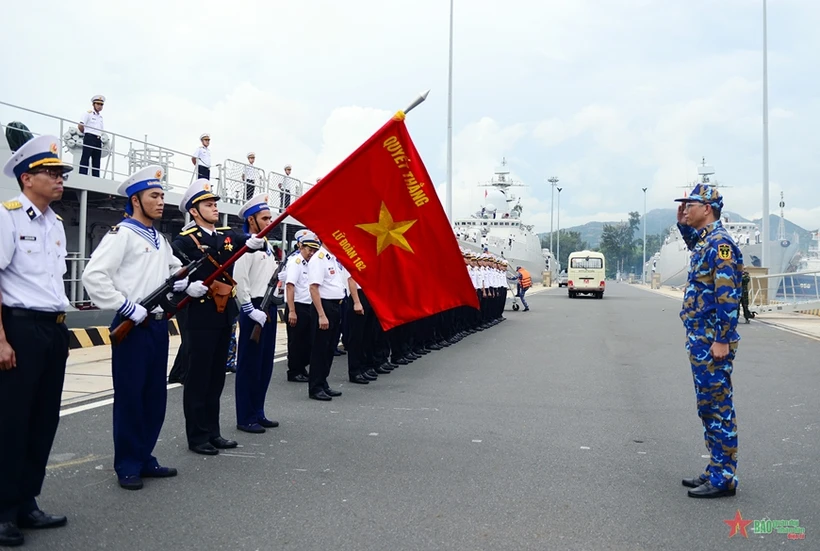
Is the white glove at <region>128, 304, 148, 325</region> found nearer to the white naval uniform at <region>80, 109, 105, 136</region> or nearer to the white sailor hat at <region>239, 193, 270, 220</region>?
the white sailor hat at <region>239, 193, 270, 220</region>

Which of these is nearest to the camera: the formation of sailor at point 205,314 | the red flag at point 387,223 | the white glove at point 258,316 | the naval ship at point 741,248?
the formation of sailor at point 205,314

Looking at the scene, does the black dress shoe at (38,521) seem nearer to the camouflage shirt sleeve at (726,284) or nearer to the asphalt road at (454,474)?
the asphalt road at (454,474)

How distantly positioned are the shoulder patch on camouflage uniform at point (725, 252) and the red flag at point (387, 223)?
241 centimetres

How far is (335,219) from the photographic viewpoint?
18.9ft

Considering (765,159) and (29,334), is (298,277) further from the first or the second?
(765,159)

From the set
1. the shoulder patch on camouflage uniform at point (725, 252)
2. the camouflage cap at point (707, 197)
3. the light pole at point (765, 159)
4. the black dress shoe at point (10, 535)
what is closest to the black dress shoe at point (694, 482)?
the shoulder patch on camouflage uniform at point (725, 252)

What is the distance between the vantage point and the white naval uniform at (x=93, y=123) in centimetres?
1383

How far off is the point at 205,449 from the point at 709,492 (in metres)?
3.48

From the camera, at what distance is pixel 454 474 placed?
16.2 ft

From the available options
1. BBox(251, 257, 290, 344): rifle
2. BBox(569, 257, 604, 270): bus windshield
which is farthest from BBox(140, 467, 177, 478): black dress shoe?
BBox(569, 257, 604, 270): bus windshield

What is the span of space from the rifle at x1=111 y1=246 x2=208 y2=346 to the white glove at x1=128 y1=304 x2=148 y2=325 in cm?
9

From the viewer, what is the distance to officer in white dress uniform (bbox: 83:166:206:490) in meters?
4.52

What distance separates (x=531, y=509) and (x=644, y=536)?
665 mm

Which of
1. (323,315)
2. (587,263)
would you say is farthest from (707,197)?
(587,263)
